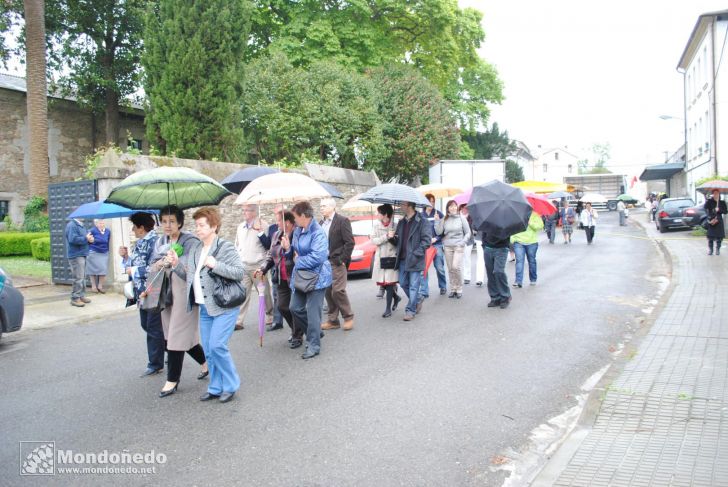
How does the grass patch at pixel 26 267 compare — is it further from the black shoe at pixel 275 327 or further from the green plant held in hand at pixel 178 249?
the green plant held in hand at pixel 178 249

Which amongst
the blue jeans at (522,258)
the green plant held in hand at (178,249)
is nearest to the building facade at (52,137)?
the blue jeans at (522,258)

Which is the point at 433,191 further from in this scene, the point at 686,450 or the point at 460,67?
the point at 460,67

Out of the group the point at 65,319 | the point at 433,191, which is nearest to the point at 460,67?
the point at 433,191

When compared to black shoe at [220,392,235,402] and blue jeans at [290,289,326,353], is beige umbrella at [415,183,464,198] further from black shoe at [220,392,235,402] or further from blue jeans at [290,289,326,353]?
black shoe at [220,392,235,402]

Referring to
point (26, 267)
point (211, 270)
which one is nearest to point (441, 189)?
point (211, 270)

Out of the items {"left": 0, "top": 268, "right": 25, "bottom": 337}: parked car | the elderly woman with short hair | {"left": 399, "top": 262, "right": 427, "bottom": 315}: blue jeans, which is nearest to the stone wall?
{"left": 0, "top": 268, "right": 25, "bottom": 337}: parked car

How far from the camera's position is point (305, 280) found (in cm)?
664

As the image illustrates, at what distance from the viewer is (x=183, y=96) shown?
19.0 m

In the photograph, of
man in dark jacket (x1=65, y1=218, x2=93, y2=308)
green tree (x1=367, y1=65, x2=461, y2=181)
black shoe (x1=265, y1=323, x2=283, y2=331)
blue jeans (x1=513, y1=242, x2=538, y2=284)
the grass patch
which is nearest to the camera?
black shoe (x1=265, y1=323, x2=283, y2=331)

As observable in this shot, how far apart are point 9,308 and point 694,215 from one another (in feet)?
84.4

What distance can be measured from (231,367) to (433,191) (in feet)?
33.1

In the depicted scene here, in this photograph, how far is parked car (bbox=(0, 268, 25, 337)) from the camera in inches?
306

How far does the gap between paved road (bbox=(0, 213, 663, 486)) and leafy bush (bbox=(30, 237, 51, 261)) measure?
934 centimetres

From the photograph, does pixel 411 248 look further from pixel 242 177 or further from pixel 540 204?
pixel 540 204
